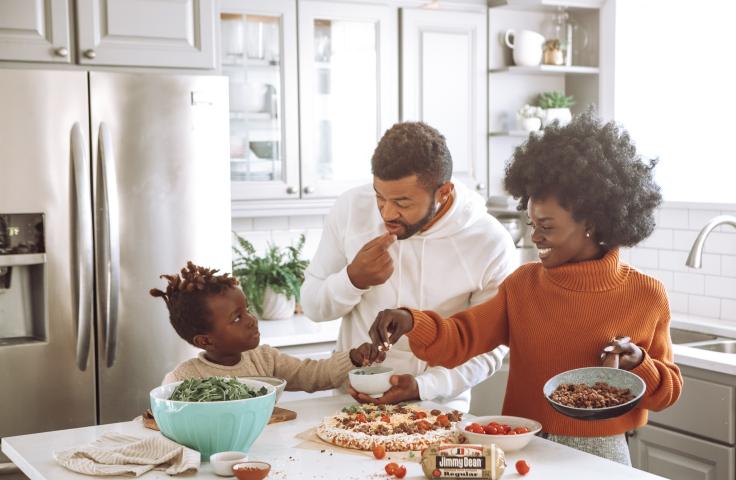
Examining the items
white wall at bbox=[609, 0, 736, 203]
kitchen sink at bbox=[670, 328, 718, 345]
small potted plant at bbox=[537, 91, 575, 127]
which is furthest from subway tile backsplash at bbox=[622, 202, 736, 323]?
small potted plant at bbox=[537, 91, 575, 127]

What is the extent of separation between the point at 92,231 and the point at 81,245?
0.07m

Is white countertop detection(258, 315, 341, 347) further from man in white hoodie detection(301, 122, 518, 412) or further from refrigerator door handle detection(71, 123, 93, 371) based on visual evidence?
man in white hoodie detection(301, 122, 518, 412)

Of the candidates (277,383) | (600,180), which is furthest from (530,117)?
(277,383)

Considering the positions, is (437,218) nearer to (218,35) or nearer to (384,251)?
(384,251)

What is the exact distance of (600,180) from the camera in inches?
78.2

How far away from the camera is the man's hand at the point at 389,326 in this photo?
2045 mm

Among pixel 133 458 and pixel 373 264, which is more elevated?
pixel 373 264

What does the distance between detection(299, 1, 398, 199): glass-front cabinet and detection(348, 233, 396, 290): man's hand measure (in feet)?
5.32

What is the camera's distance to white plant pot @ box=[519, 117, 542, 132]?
425cm

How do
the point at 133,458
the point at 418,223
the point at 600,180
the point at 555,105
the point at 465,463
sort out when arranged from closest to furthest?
1. the point at 465,463
2. the point at 133,458
3. the point at 600,180
4. the point at 418,223
5. the point at 555,105

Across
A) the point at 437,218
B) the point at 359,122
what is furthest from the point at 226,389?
the point at 359,122

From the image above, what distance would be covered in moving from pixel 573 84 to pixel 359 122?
127cm

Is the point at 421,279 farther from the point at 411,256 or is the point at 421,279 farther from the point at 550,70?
the point at 550,70

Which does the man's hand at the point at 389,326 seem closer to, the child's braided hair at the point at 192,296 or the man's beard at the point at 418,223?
the man's beard at the point at 418,223
